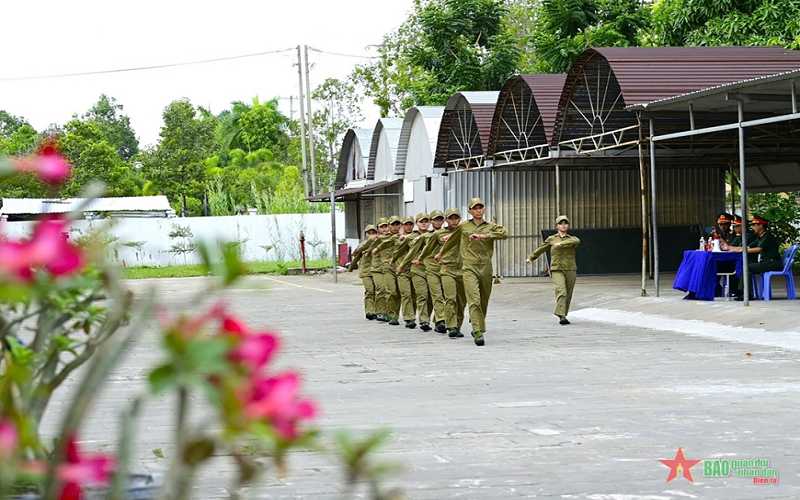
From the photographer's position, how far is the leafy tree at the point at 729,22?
3106 centimetres

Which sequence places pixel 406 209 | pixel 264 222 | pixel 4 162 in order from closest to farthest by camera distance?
pixel 4 162, pixel 406 209, pixel 264 222

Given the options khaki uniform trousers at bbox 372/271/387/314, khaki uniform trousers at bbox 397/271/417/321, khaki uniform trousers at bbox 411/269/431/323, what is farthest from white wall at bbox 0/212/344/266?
khaki uniform trousers at bbox 411/269/431/323

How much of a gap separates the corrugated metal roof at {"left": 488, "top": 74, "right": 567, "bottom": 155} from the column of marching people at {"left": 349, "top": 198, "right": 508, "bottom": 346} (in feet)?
21.4

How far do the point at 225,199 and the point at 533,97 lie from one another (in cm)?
3002

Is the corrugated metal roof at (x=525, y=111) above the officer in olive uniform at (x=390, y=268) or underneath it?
above

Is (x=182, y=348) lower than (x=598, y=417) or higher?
higher

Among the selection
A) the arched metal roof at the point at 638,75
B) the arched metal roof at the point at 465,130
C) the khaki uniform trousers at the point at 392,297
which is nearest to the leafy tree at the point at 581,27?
the arched metal roof at the point at 465,130

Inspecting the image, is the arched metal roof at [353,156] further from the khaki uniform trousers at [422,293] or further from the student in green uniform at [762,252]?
the khaki uniform trousers at [422,293]

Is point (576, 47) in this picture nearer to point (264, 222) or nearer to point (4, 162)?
point (264, 222)

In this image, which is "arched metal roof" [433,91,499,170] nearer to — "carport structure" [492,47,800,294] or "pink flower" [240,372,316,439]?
"carport structure" [492,47,800,294]

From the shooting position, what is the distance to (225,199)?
5434 cm

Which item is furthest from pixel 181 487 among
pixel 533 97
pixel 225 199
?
pixel 225 199

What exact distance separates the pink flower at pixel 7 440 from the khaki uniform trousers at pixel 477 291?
13.7 meters

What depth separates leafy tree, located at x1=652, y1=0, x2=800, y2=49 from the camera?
102 feet
